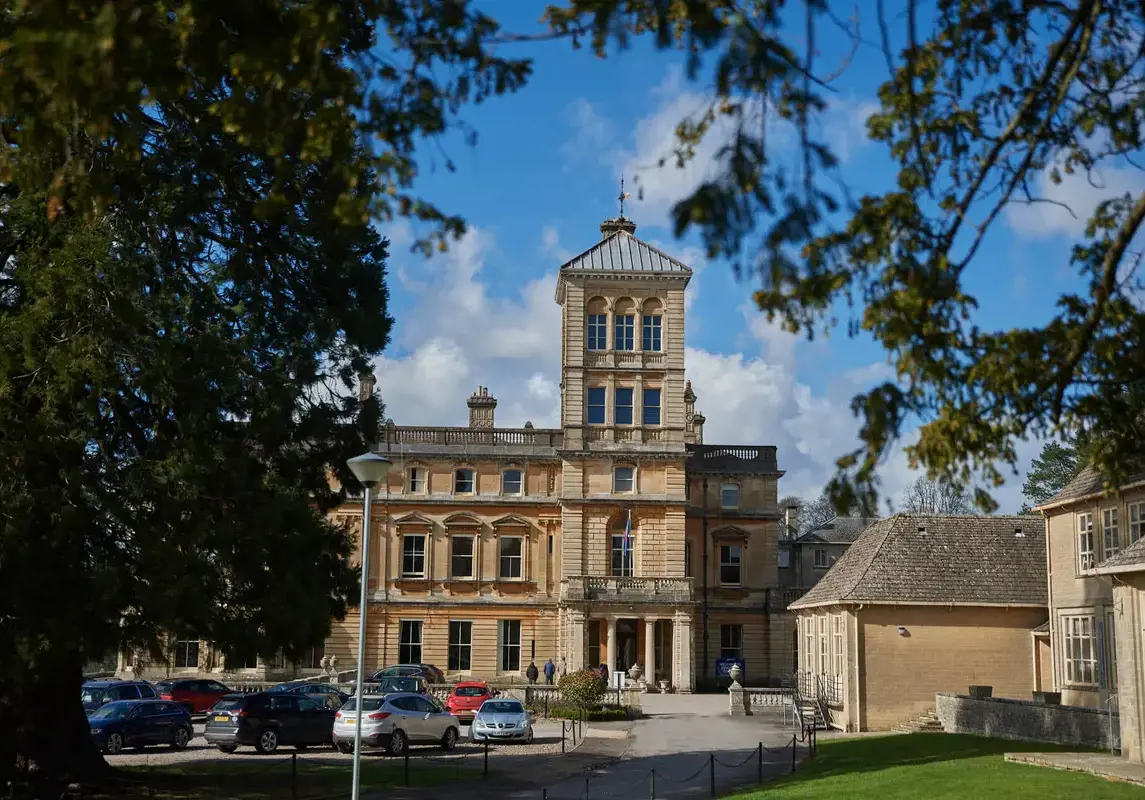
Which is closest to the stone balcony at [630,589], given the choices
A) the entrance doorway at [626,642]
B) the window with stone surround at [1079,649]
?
the entrance doorway at [626,642]

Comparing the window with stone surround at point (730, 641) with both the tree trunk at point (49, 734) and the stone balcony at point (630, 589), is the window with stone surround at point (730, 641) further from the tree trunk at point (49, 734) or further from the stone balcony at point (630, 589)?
the tree trunk at point (49, 734)

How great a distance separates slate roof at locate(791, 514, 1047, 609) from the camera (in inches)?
1454

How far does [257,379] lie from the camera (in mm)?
23656

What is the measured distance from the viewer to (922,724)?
119 ft

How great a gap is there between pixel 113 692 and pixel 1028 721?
26.4 metres

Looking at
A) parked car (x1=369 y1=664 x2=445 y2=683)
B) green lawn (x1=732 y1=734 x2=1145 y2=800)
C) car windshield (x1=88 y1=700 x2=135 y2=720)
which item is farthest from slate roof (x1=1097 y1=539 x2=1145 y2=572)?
parked car (x1=369 y1=664 x2=445 y2=683)

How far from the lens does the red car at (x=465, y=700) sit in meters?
42.9

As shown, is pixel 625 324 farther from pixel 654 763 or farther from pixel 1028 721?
pixel 1028 721

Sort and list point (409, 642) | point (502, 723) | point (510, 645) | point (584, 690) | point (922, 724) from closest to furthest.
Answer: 1. point (502, 723)
2. point (922, 724)
3. point (584, 690)
4. point (409, 642)
5. point (510, 645)

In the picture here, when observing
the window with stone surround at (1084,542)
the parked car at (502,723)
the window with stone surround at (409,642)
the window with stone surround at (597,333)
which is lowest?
the parked car at (502,723)

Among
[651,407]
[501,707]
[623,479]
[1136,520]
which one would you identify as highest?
[651,407]

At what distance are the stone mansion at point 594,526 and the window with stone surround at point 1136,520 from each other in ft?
96.6

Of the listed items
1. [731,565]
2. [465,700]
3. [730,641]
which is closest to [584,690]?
[465,700]

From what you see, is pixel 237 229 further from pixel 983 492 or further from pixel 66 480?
pixel 983 492
